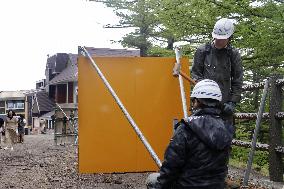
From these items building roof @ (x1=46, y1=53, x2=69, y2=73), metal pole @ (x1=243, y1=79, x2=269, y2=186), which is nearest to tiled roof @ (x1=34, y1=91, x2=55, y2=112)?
building roof @ (x1=46, y1=53, x2=69, y2=73)

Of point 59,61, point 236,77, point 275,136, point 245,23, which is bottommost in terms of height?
point 275,136

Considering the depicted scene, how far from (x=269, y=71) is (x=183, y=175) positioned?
1036 cm

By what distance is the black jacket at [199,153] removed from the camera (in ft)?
10.4

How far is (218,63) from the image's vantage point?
5688mm

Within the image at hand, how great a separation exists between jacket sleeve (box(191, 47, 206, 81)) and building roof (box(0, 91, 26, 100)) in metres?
75.8

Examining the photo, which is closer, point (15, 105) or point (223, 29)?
point (223, 29)

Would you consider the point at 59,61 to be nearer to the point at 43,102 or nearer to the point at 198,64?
Answer: the point at 43,102

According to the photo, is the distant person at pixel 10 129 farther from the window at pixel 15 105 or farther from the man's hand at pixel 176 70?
the window at pixel 15 105

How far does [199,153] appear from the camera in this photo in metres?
3.22

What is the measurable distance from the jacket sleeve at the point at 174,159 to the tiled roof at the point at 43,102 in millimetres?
65820

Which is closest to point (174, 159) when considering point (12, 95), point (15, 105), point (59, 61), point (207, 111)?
point (207, 111)

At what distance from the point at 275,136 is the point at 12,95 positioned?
7886 cm

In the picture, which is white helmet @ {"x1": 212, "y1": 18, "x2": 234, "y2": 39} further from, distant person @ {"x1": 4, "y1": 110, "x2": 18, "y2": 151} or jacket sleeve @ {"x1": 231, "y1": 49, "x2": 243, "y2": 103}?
distant person @ {"x1": 4, "y1": 110, "x2": 18, "y2": 151}

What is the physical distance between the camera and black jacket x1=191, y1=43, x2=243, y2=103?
18.6 feet
